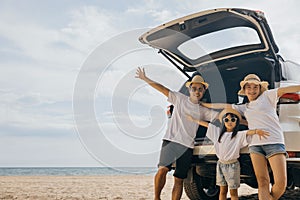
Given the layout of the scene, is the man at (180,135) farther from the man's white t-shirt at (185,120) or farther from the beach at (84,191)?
the beach at (84,191)

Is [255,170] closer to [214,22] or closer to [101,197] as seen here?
[214,22]

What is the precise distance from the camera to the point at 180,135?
15.9 ft

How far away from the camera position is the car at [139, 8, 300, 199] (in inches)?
170

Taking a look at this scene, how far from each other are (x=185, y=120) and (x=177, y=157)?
456 millimetres

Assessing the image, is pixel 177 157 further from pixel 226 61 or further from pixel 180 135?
pixel 226 61

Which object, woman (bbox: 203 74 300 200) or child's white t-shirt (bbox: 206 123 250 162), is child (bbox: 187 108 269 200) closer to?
child's white t-shirt (bbox: 206 123 250 162)

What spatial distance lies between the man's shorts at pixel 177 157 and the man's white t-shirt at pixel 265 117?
0.82 meters

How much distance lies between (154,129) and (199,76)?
0.87 meters

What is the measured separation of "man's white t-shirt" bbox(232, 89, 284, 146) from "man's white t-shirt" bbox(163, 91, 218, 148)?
21.3 inches

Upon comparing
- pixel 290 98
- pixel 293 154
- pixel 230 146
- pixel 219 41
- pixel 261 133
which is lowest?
pixel 293 154

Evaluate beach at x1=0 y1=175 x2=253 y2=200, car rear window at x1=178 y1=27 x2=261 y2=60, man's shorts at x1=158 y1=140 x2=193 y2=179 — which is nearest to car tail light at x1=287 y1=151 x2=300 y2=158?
man's shorts at x1=158 y1=140 x2=193 y2=179

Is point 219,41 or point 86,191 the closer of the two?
point 219,41

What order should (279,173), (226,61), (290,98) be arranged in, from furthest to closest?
(226,61)
(290,98)
(279,173)

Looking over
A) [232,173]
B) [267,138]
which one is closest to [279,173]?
[267,138]
